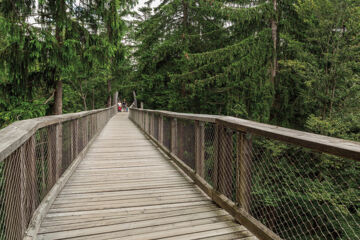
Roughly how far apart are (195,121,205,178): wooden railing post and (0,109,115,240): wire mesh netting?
209 centimetres

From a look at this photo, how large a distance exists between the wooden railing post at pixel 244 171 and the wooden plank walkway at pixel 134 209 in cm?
29

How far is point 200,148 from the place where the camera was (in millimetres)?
3734

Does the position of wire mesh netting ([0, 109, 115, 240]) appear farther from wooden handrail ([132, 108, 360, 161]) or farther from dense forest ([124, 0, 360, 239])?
dense forest ([124, 0, 360, 239])

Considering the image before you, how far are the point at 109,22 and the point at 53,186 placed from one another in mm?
7495

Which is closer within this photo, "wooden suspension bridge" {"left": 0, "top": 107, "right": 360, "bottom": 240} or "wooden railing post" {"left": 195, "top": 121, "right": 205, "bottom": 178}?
"wooden suspension bridge" {"left": 0, "top": 107, "right": 360, "bottom": 240}

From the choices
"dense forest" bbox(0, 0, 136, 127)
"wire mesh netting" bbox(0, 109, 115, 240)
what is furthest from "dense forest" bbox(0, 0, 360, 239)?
"wire mesh netting" bbox(0, 109, 115, 240)

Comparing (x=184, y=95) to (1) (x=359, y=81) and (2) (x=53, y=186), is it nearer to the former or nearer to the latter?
(1) (x=359, y=81)

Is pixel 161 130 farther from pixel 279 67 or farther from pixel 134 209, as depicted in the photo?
→ pixel 279 67

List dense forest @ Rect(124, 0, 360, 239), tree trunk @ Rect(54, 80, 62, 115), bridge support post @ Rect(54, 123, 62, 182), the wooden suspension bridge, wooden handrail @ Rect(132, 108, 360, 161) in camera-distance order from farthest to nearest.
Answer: dense forest @ Rect(124, 0, 360, 239), tree trunk @ Rect(54, 80, 62, 115), bridge support post @ Rect(54, 123, 62, 182), the wooden suspension bridge, wooden handrail @ Rect(132, 108, 360, 161)

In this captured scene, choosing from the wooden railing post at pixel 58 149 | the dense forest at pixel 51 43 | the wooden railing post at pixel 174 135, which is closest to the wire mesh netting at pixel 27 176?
the wooden railing post at pixel 58 149

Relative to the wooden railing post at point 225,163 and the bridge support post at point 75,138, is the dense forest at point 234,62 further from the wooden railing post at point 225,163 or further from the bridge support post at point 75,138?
the bridge support post at point 75,138

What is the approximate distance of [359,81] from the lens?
1013 centimetres

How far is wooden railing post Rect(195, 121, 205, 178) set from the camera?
12.0 feet

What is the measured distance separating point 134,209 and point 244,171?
1432mm
